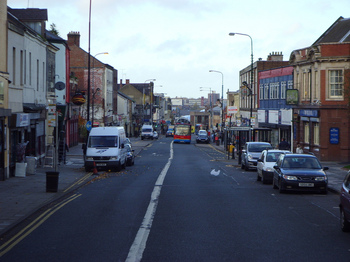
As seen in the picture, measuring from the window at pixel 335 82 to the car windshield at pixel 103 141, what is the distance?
16497mm

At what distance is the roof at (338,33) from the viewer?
41.2 meters

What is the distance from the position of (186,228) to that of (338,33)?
113 feet

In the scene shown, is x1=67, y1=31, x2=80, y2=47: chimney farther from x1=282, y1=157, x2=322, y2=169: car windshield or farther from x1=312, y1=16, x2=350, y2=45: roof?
x1=282, y1=157, x2=322, y2=169: car windshield

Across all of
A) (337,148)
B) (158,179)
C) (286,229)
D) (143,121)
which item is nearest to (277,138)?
(337,148)

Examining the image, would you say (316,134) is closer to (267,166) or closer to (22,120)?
(267,166)

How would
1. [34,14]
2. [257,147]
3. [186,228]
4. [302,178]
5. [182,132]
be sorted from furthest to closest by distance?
[182,132] → [34,14] → [257,147] → [302,178] → [186,228]

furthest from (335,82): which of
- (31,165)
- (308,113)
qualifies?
(31,165)

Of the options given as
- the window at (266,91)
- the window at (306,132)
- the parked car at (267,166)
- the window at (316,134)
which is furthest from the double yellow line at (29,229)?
the window at (266,91)

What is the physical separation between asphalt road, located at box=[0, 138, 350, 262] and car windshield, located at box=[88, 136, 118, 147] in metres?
10.8

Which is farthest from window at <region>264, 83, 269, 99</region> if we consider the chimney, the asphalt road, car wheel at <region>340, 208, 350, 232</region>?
car wheel at <region>340, 208, 350, 232</region>

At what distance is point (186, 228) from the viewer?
12438mm

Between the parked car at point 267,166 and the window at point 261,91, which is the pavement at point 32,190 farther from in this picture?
the window at point 261,91

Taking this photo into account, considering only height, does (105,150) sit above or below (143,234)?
above

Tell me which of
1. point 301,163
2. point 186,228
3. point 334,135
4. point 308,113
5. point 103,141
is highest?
point 308,113
